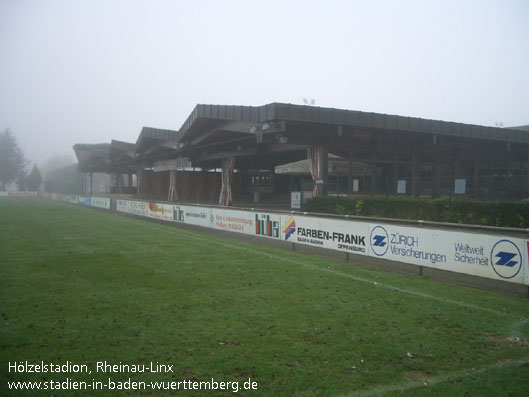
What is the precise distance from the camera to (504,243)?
8.52 meters

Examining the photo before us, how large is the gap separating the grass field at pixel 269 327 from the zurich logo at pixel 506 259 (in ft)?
1.78

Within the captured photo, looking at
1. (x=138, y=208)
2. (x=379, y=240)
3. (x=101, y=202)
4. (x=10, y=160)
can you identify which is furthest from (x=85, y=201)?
(x=10, y=160)

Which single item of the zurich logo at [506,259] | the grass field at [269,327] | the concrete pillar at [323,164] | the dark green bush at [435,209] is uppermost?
the concrete pillar at [323,164]

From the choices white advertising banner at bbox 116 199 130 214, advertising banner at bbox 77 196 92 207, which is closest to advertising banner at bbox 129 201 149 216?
white advertising banner at bbox 116 199 130 214

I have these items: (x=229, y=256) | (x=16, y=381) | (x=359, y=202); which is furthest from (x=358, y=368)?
(x=359, y=202)

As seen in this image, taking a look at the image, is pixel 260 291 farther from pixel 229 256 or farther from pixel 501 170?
pixel 501 170

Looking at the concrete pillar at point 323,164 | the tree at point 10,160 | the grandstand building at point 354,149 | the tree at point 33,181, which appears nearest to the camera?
the grandstand building at point 354,149

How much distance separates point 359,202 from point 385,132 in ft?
34.7

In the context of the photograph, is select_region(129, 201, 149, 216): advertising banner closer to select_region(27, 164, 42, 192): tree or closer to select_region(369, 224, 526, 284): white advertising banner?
select_region(369, 224, 526, 284): white advertising banner

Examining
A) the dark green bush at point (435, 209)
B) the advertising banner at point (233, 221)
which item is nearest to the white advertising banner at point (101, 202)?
the advertising banner at point (233, 221)

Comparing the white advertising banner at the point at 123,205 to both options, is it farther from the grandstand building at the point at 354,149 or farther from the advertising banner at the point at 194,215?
the advertising banner at the point at 194,215

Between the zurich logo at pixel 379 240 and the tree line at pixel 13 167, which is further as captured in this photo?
the tree line at pixel 13 167

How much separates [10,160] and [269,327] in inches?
4728

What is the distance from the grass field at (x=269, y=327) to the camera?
463 cm
